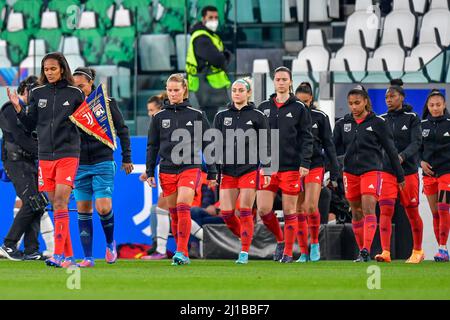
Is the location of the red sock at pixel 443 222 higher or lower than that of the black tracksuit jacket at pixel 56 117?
lower

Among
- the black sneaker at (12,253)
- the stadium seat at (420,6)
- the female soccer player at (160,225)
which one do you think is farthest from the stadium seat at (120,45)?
the stadium seat at (420,6)

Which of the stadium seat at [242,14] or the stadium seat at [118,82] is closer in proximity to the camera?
the stadium seat at [118,82]

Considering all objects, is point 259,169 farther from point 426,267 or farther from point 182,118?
point 426,267

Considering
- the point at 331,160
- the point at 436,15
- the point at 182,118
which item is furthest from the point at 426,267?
the point at 436,15

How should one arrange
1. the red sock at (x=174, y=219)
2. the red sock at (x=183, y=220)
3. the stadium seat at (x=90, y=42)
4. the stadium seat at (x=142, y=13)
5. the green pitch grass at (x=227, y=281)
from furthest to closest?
1. the stadium seat at (x=90, y=42)
2. the stadium seat at (x=142, y=13)
3. the red sock at (x=174, y=219)
4. the red sock at (x=183, y=220)
5. the green pitch grass at (x=227, y=281)

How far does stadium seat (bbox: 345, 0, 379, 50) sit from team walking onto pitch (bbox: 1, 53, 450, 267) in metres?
7.21

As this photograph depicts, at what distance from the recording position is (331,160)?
14.4 metres

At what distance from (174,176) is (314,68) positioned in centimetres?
874

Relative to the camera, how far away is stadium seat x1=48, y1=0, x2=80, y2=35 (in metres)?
21.3

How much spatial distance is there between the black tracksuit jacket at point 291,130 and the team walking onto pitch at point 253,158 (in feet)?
0.04

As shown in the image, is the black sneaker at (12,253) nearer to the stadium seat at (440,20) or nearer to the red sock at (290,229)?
the red sock at (290,229)

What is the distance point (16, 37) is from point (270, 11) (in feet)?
15.2

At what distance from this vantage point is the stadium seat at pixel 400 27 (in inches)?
869
